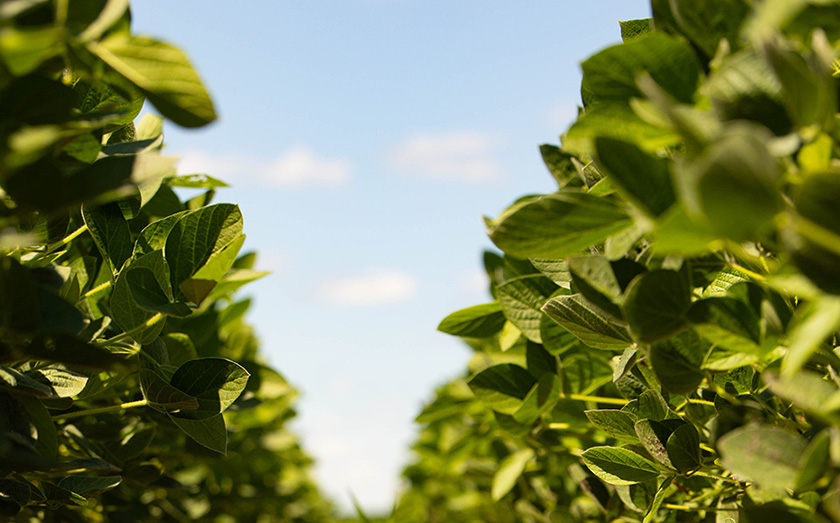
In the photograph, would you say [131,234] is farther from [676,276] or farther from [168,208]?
[676,276]

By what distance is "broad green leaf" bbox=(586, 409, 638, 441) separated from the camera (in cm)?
64

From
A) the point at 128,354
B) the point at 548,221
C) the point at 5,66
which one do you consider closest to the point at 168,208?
the point at 128,354

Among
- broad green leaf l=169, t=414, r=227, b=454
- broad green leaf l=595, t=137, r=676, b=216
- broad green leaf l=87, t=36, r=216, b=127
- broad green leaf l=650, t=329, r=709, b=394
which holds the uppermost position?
broad green leaf l=87, t=36, r=216, b=127

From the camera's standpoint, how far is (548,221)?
478mm

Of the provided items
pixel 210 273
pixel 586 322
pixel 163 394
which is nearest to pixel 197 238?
pixel 210 273

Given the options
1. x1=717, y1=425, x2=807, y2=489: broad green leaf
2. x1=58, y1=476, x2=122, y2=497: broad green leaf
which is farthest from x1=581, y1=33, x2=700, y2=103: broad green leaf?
x1=58, y1=476, x2=122, y2=497: broad green leaf

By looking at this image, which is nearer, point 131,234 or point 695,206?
point 695,206

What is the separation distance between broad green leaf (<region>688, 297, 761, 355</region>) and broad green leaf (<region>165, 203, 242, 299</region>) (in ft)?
1.42

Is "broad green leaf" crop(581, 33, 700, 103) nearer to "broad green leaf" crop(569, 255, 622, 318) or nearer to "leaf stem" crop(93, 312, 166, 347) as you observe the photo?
"broad green leaf" crop(569, 255, 622, 318)

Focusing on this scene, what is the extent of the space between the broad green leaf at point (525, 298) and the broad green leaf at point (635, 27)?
1.00ft

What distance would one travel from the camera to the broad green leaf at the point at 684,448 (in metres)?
0.58

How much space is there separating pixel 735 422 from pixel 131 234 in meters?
0.67

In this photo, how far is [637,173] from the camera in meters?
0.41

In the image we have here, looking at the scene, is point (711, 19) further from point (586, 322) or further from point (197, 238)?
point (197, 238)
